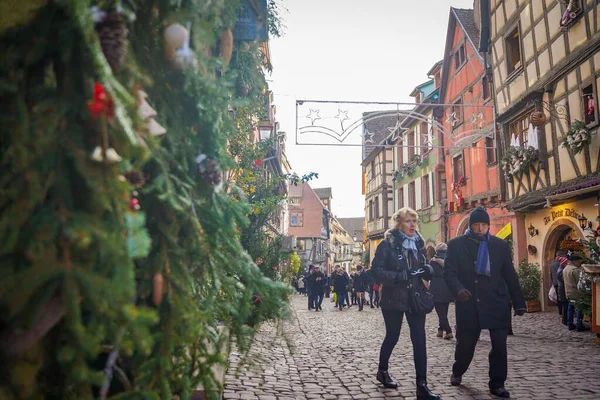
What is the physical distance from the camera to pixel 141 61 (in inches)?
70.2

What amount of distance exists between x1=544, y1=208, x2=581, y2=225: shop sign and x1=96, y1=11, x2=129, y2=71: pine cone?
1312cm

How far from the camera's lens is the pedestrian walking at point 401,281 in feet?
16.5

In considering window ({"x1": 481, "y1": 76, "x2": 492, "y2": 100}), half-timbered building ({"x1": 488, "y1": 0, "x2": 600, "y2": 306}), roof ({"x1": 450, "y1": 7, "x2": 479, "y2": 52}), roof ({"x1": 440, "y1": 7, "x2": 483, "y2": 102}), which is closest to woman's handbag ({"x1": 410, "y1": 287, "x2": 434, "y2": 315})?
half-timbered building ({"x1": 488, "y1": 0, "x2": 600, "y2": 306})

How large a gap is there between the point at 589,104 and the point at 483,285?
8.74 metres

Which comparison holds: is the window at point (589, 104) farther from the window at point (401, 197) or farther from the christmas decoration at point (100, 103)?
the window at point (401, 197)

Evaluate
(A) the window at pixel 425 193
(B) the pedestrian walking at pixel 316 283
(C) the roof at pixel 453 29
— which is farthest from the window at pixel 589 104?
(A) the window at pixel 425 193

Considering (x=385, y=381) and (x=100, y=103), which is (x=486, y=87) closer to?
(x=385, y=381)

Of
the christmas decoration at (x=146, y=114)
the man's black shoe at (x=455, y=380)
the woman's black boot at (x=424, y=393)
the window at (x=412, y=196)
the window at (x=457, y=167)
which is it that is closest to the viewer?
the christmas decoration at (x=146, y=114)

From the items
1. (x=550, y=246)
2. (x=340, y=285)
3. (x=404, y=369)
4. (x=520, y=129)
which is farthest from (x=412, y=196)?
(x=404, y=369)

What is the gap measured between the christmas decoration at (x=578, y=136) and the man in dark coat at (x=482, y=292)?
25.3ft

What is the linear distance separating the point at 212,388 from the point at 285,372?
434cm

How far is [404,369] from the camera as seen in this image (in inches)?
246

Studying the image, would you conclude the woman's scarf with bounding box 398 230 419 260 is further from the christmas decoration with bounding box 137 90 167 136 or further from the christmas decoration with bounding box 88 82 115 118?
the christmas decoration with bounding box 88 82 115 118

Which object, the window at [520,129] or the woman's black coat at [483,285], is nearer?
the woman's black coat at [483,285]
